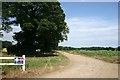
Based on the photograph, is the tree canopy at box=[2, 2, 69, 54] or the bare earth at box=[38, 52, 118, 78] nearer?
the bare earth at box=[38, 52, 118, 78]

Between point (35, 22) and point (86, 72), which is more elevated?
point (35, 22)

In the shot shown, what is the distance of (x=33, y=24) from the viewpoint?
130 ft

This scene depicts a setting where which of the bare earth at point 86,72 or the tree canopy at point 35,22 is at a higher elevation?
the tree canopy at point 35,22

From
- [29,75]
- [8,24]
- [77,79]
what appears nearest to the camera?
[77,79]

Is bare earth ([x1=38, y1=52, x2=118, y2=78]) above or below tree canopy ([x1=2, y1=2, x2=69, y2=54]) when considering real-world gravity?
below

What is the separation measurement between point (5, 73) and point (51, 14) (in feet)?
86.8

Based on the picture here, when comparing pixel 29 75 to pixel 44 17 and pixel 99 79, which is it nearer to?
pixel 99 79

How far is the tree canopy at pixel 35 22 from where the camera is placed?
128 feet

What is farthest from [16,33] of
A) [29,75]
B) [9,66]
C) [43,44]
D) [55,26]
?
[29,75]

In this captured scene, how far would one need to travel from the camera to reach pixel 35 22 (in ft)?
130

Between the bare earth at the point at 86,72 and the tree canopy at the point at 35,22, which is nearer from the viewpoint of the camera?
the bare earth at the point at 86,72

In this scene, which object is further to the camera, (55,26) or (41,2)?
(41,2)

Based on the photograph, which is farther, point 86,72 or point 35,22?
point 35,22

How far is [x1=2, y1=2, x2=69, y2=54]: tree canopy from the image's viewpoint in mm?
38875
